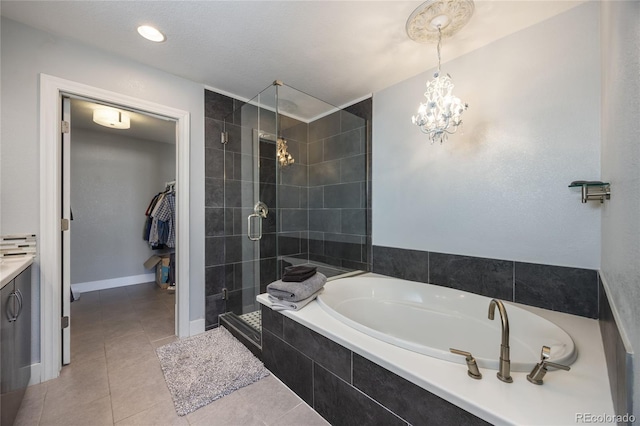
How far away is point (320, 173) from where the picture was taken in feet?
9.56

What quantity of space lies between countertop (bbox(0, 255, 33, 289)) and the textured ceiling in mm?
1586

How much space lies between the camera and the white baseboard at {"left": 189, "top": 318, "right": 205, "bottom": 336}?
2408 mm

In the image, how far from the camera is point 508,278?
5.83 ft

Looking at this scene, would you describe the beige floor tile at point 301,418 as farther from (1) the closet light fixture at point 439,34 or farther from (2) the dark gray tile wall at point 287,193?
(1) the closet light fixture at point 439,34

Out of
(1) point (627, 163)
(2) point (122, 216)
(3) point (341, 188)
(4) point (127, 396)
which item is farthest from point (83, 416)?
(2) point (122, 216)

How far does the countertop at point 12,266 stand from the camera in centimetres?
125

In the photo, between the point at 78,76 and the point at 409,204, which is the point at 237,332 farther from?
the point at 78,76

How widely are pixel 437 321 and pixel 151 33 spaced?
117 inches

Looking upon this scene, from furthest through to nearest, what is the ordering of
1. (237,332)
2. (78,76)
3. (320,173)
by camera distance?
(320,173), (237,332), (78,76)

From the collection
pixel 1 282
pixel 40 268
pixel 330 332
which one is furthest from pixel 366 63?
pixel 40 268

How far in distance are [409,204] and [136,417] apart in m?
2.46

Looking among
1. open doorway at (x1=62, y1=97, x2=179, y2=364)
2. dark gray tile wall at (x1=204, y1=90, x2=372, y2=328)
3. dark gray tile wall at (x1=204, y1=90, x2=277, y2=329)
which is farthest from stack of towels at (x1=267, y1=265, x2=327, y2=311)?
open doorway at (x1=62, y1=97, x2=179, y2=364)

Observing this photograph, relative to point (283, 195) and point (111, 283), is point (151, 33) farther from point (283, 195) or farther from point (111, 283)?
point (111, 283)

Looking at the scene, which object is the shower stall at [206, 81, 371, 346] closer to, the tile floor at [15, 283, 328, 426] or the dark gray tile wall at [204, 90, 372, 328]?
the dark gray tile wall at [204, 90, 372, 328]
